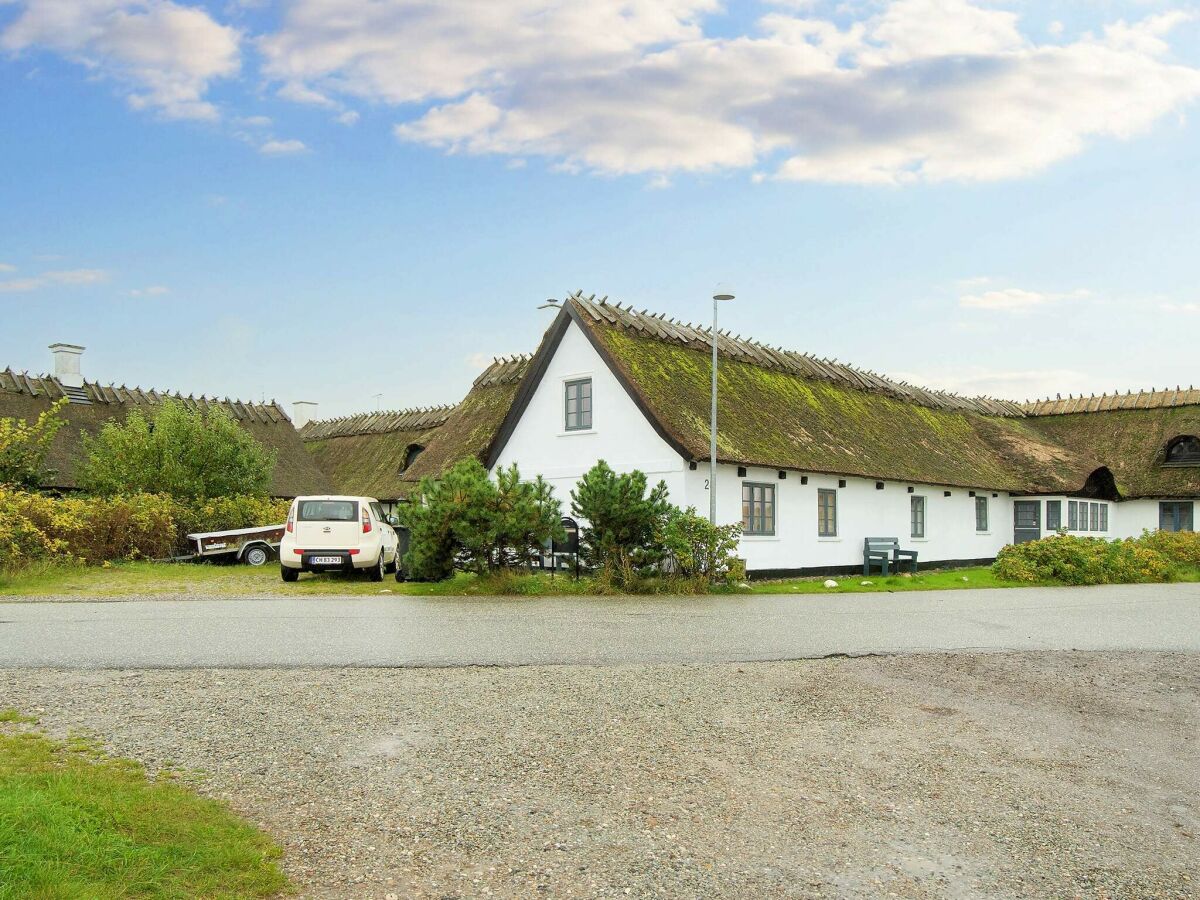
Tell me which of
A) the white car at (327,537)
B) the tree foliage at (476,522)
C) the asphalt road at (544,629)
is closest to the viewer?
the asphalt road at (544,629)

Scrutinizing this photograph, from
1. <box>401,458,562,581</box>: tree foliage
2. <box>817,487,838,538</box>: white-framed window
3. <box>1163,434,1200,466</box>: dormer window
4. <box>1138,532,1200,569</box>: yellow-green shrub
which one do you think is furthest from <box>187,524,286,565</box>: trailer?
<box>1163,434,1200,466</box>: dormer window

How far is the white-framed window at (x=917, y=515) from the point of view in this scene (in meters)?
29.2

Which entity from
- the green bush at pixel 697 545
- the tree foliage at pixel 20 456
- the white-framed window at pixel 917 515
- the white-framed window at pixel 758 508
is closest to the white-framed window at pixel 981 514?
the white-framed window at pixel 917 515

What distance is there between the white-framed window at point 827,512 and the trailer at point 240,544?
13941 millimetres

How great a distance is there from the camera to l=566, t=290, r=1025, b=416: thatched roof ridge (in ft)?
83.4

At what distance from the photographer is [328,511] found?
68.9ft

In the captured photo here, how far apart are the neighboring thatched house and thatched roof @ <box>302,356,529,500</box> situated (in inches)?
72.3

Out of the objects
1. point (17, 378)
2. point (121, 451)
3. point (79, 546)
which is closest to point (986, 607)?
point (79, 546)

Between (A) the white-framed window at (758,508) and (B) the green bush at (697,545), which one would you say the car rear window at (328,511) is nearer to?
(B) the green bush at (697,545)

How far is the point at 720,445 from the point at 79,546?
602 inches

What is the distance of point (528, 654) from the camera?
10.5 meters

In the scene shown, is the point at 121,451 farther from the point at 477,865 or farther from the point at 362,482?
the point at 477,865

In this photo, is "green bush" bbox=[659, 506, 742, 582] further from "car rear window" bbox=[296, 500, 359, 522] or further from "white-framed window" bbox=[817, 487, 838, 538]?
"car rear window" bbox=[296, 500, 359, 522]

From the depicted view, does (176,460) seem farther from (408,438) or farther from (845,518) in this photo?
(845,518)
